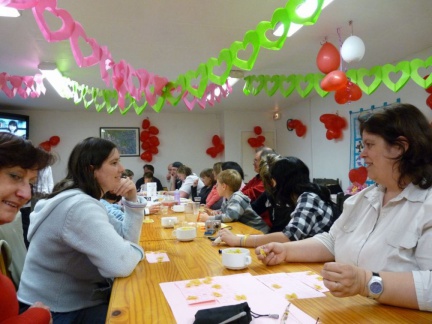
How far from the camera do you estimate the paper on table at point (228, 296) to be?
36.8 inches

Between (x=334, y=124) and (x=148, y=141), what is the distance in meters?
4.54

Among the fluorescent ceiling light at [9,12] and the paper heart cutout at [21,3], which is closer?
the paper heart cutout at [21,3]

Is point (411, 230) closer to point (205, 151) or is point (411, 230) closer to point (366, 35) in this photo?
point (366, 35)

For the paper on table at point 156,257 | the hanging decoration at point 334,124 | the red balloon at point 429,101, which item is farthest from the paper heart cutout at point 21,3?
the hanging decoration at point 334,124

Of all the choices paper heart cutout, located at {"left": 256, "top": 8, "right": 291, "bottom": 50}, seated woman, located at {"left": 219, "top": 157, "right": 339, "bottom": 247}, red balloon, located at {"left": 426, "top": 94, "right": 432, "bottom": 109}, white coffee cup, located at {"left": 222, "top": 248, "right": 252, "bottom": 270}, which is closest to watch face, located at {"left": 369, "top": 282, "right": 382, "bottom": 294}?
white coffee cup, located at {"left": 222, "top": 248, "right": 252, "bottom": 270}

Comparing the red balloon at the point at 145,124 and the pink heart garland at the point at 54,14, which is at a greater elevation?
the red balloon at the point at 145,124

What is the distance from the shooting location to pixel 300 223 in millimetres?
1738

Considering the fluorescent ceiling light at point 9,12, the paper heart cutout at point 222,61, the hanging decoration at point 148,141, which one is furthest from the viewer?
the hanging decoration at point 148,141

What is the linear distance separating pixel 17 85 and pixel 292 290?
399cm

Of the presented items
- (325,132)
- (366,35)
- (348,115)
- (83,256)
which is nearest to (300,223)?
(83,256)

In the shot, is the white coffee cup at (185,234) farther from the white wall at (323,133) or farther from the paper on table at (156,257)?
the white wall at (323,133)

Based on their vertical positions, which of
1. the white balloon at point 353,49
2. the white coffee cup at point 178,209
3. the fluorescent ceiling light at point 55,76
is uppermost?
the fluorescent ceiling light at point 55,76

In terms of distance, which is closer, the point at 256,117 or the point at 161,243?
the point at 161,243

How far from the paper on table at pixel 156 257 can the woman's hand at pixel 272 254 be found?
433 millimetres
